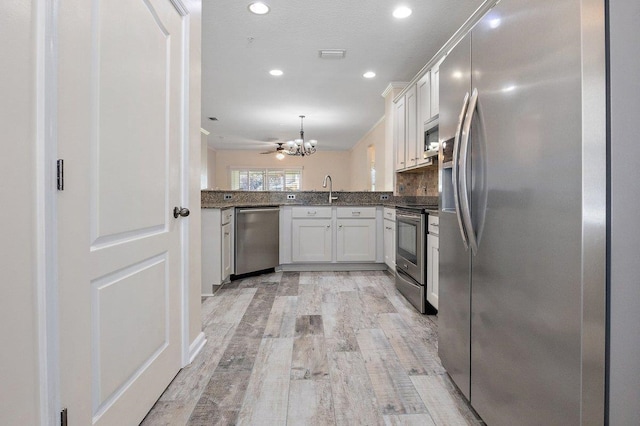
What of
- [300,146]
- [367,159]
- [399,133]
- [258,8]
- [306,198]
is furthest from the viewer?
[367,159]

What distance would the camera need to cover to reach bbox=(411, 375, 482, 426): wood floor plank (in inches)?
55.4

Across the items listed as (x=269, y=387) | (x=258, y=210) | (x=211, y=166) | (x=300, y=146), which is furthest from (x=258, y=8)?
(x=211, y=166)

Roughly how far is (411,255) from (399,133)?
1.94 metres

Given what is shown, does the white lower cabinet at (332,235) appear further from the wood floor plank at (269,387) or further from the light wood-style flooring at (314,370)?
the wood floor plank at (269,387)

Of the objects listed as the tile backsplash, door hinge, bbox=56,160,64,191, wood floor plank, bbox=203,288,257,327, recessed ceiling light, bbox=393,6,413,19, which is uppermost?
recessed ceiling light, bbox=393,6,413,19

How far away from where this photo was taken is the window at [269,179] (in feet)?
36.1

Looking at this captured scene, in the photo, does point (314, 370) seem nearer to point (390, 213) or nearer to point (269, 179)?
point (390, 213)

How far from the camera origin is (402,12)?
2.94m

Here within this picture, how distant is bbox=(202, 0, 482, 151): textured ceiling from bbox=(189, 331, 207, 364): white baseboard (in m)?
2.57

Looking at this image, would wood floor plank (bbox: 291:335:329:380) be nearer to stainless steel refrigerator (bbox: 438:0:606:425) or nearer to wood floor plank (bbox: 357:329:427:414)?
wood floor plank (bbox: 357:329:427:414)

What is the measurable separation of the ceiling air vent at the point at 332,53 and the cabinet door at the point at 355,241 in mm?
2006

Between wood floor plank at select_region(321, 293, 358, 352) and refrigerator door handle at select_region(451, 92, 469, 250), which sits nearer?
refrigerator door handle at select_region(451, 92, 469, 250)

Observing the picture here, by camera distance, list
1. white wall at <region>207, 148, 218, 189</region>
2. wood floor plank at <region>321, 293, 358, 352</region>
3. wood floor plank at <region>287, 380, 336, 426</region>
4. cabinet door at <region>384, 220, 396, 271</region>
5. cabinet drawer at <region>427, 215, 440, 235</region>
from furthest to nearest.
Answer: white wall at <region>207, 148, 218, 189</region>, cabinet door at <region>384, 220, 396, 271</region>, cabinet drawer at <region>427, 215, 440, 235</region>, wood floor plank at <region>321, 293, 358, 352</region>, wood floor plank at <region>287, 380, 336, 426</region>

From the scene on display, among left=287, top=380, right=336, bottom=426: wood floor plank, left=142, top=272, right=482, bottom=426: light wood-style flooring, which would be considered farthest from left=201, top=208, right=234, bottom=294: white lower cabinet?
left=287, top=380, right=336, bottom=426: wood floor plank
